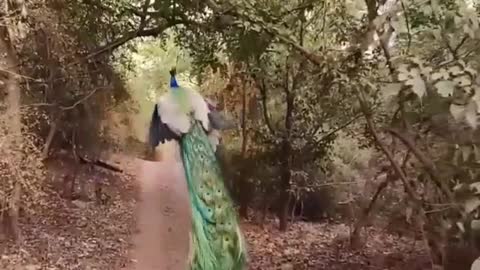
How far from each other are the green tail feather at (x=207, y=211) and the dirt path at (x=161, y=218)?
32 millimetres

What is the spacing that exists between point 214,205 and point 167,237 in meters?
0.19

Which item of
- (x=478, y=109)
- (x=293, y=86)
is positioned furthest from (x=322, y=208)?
(x=478, y=109)

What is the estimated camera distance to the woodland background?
70.9 inches

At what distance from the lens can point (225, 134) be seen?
5.87 ft

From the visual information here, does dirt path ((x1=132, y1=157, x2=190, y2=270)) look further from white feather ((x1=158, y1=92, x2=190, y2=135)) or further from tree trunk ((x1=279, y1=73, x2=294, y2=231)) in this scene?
tree trunk ((x1=279, y1=73, x2=294, y2=231))

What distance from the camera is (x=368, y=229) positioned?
78.6 inches

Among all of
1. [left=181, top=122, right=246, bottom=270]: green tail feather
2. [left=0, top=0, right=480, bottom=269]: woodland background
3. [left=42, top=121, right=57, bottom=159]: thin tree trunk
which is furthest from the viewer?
[left=42, top=121, right=57, bottom=159]: thin tree trunk

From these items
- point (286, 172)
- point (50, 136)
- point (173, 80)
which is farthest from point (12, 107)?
point (286, 172)

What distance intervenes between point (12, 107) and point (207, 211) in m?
0.63

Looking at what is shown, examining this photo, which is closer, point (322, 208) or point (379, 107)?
point (379, 107)

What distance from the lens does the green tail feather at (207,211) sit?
5.41ft

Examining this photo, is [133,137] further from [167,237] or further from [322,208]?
[322,208]

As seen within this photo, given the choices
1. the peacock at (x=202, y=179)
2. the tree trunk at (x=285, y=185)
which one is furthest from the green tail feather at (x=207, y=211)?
the tree trunk at (x=285, y=185)

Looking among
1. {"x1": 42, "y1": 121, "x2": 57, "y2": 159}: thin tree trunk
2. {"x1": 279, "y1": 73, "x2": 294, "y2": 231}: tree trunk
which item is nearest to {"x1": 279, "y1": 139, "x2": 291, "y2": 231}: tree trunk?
{"x1": 279, "y1": 73, "x2": 294, "y2": 231}: tree trunk
